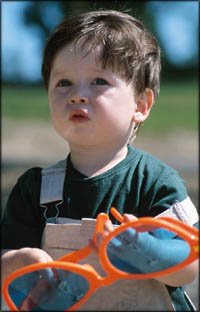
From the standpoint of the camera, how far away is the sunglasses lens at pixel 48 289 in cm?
149

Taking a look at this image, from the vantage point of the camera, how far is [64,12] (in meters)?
7.41

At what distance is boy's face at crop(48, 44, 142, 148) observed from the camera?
1938 millimetres

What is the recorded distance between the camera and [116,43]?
2.04 meters

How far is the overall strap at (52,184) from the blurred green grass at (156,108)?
28.3ft

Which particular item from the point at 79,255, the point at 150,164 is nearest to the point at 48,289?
the point at 79,255

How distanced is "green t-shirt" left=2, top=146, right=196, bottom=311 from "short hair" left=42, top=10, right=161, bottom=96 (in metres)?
0.23

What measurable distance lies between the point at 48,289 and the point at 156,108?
14.4m

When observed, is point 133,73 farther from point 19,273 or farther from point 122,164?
point 19,273

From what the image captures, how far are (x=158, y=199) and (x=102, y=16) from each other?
606mm

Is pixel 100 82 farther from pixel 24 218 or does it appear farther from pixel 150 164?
pixel 24 218

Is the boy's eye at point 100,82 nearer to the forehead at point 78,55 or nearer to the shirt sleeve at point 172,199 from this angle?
the forehead at point 78,55

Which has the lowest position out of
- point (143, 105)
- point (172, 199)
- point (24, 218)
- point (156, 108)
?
point (156, 108)

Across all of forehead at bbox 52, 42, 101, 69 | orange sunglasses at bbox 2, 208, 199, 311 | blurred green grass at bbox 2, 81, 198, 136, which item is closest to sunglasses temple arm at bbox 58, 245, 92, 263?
orange sunglasses at bbox 2, 208, 199, 311

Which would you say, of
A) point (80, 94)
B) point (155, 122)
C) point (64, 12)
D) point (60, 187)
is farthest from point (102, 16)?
point (155, 122)
